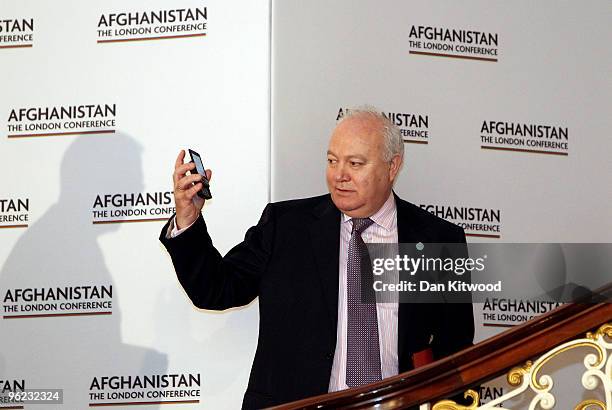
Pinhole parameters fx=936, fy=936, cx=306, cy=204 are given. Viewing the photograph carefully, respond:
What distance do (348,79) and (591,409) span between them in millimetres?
2295

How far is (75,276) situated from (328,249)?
1.97 meters

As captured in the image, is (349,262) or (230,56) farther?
(230,56)

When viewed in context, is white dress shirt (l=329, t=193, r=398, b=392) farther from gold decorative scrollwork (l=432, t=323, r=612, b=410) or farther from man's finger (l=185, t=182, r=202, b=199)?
gold decorative scrollwork (l=432, t=323, r=612, b=410)

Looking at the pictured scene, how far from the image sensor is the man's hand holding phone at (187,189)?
3826mm

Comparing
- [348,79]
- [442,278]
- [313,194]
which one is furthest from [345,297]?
[348,79]

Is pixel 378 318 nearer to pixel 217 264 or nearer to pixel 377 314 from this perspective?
pixel 377 314

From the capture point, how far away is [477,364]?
8.98ft

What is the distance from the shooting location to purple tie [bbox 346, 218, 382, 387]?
3.87m

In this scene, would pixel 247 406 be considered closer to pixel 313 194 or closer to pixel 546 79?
pixel 313 194

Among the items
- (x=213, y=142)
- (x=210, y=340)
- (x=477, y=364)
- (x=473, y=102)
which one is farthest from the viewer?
(x=473, y=102)

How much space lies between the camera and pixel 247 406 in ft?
13.1

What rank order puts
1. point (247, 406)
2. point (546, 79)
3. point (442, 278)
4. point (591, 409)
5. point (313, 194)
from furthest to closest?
point (546, 79)
point (313, 194)
point (591, 409)
point (442, 278)
point (247, 406)

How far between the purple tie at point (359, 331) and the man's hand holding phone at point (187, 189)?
2.36 feet

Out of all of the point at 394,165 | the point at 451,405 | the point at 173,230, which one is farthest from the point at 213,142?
the point at 451,405
